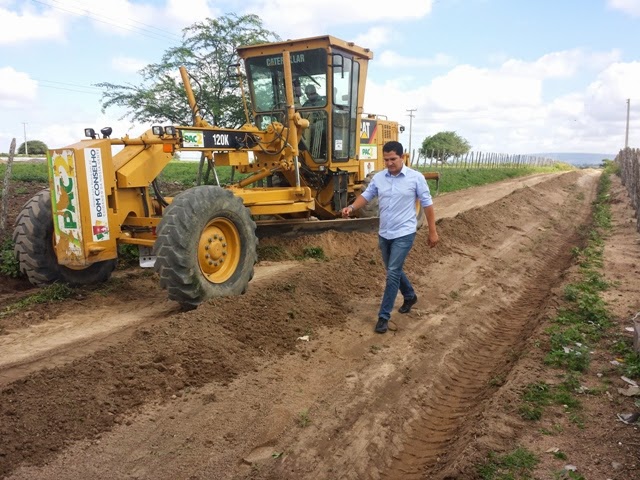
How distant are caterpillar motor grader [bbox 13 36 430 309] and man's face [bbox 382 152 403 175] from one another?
5.82 ft

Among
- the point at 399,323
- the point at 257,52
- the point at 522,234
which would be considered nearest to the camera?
the point at 399,323

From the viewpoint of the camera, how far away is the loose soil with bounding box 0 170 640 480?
11.2 feet

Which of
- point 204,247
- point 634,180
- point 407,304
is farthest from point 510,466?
point 634,180

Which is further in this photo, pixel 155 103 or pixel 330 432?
pixel 155 103

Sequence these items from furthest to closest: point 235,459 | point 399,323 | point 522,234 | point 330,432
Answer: point 522,234
point 399,323
point 330,432
point 235,459

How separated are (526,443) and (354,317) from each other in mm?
2752

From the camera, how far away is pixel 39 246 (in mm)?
6449

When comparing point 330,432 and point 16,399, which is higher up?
point 16,399

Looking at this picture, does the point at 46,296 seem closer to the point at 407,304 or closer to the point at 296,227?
the point at 296,227

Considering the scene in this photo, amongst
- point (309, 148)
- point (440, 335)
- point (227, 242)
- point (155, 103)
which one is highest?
point (155, 103)

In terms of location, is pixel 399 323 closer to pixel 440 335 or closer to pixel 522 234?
pixel 440 335

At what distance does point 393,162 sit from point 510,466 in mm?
3222

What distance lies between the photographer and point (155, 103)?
13.0 m

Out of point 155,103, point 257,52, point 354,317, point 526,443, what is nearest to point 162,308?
point 354,317
